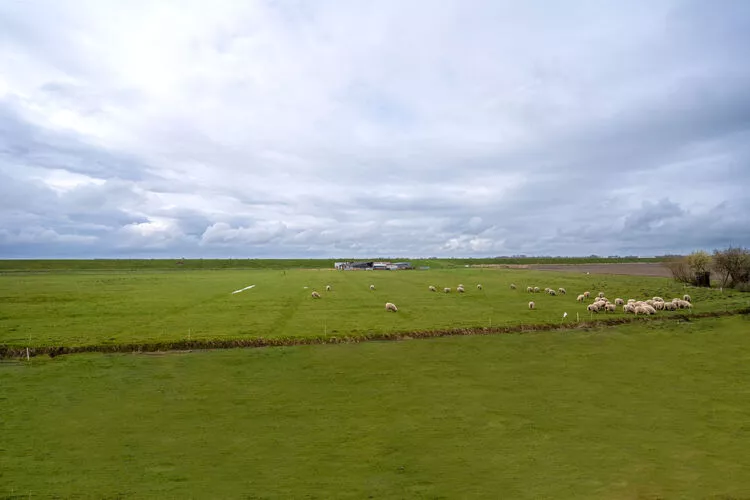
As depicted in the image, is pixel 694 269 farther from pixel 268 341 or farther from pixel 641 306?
pixel 268 341

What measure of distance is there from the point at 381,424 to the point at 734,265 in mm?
67161

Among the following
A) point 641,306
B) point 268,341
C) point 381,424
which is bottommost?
point 381,424

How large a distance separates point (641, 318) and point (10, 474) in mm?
38410

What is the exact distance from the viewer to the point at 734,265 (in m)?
63.7

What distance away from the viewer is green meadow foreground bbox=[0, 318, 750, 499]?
12.2 m

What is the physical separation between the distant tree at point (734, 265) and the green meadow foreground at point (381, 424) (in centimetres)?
4543

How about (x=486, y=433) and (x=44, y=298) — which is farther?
(x=44, y=298)

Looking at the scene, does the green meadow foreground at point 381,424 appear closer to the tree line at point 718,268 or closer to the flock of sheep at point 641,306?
the flock of sheep at point 641,306

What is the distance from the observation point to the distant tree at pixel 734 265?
63000 mm

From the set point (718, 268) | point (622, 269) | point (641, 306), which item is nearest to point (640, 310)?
point (641, 306)

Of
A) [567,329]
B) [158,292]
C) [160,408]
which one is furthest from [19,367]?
[158,292]

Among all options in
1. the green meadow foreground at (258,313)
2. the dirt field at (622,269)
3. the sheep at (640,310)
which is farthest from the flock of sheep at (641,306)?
Result: the dirt field at (622,269)

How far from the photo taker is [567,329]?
33.3 metres

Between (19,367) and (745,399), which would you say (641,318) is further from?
(19,367)
